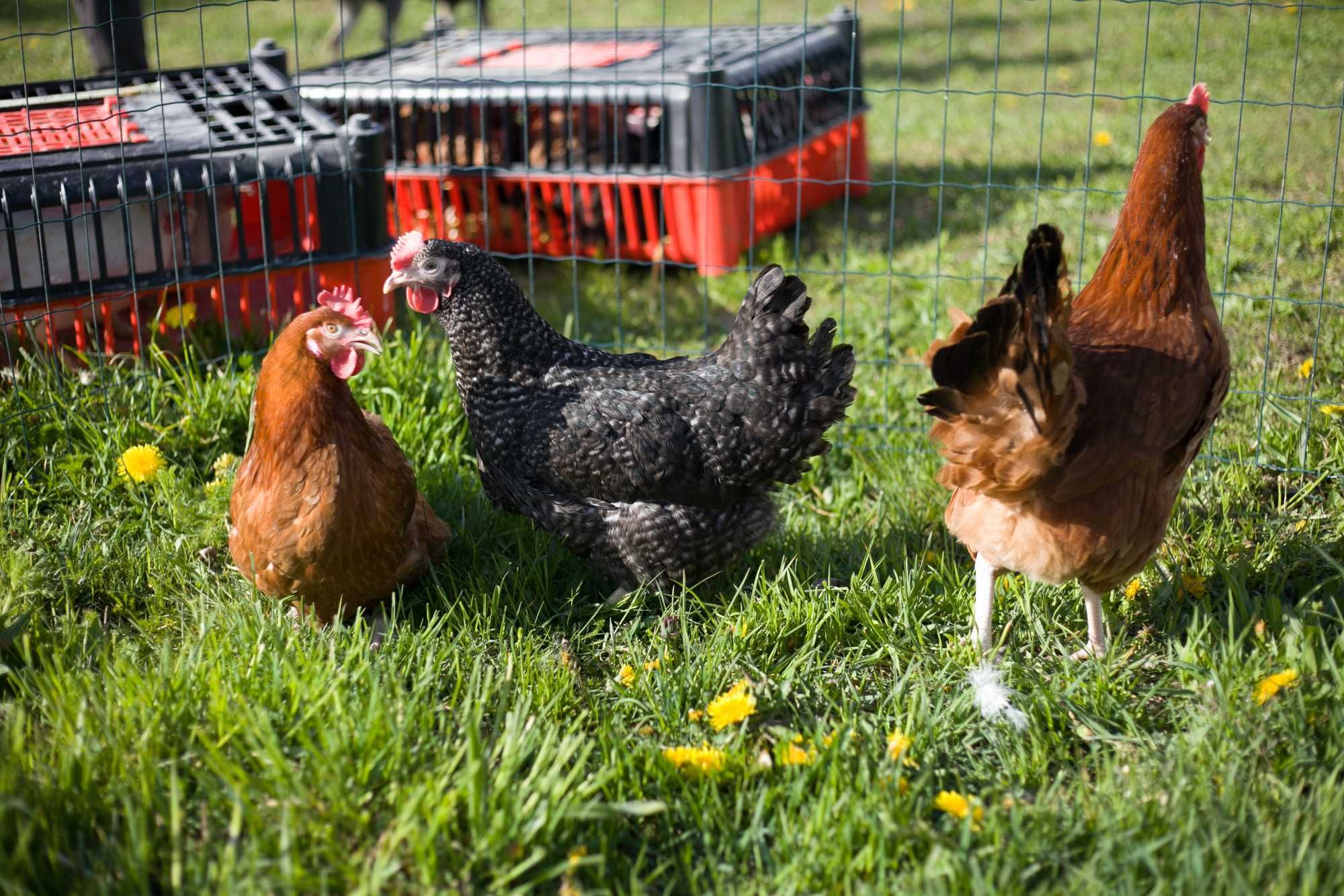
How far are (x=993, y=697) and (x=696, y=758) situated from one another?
2.59 feet

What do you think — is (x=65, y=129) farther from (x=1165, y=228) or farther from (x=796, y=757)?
(x=1165, y=228)

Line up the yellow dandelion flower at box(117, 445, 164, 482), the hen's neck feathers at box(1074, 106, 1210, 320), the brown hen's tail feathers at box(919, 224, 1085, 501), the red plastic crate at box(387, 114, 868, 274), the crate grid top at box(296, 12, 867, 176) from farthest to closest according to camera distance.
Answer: the red plastic crate at box(387, 114, 868, 274) < the crate grid top at box(296, 12, 867, 176) < the yellow dandelion flower at box(117, 445, 164, 482) < the hen's neck feathers at box(1074, 106, 1210, 320) < the brown hen's tail feathers at box(919, 224, 1085, 501)

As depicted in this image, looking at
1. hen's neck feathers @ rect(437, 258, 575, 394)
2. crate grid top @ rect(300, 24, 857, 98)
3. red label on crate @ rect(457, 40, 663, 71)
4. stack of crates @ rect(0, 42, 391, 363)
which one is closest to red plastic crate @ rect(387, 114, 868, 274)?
crate grid top @ rect(300, 24, 857, 98)

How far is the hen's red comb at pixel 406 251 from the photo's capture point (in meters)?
3.29

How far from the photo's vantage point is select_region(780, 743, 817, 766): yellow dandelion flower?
242 cm

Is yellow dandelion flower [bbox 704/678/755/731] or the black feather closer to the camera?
yellow dandelion flower [bbox 704/678/755/731]

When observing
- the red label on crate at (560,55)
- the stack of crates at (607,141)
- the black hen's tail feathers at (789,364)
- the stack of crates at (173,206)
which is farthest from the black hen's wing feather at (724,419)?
the red label on crate at (560,55)

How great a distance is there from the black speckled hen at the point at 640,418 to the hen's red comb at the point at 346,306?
287mm

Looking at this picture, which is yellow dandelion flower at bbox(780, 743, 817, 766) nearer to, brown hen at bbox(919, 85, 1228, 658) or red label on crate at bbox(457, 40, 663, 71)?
brown hen at bbox(919, 85, 1228, 658)

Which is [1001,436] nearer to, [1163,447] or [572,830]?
[1163,447]

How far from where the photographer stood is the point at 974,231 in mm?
6426

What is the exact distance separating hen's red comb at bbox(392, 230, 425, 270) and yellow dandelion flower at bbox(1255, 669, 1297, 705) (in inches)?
98.4

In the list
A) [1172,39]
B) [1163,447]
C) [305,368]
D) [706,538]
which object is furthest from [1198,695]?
[1172,39]

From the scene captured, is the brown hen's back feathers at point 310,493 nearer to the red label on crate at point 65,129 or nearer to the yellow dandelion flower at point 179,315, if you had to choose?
the yellow dandelion flower at point 179,315
